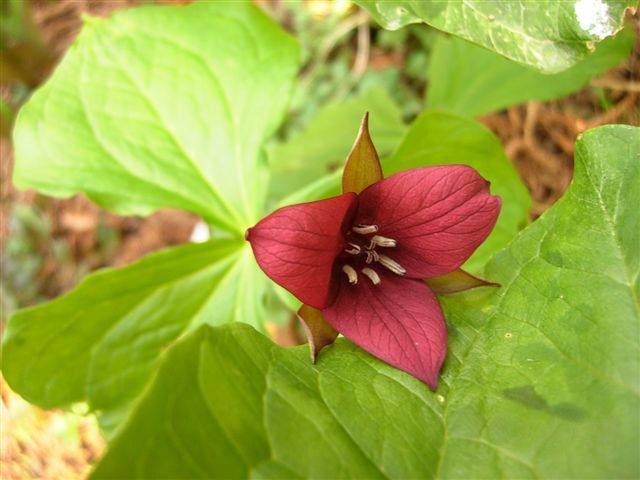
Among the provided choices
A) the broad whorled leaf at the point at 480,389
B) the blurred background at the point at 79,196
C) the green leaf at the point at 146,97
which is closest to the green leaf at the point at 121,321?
the green leaf at the point at 146,97

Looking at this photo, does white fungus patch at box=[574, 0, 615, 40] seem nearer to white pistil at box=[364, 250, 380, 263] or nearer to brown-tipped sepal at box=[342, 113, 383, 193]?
brown-tipped sepal at box=[342, 113, 383, 193]

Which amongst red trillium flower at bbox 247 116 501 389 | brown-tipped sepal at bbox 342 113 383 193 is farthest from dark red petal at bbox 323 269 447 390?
brown-tipped sepal at bbox 342 113 383 193

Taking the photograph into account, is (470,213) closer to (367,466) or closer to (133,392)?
(367,466)

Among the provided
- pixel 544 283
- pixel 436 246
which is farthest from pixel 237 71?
pixel 544 283

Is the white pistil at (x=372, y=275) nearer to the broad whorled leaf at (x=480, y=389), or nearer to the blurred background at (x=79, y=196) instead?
the broad whorled leaf at (x=480, y=389)

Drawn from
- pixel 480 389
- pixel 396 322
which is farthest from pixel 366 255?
pixel 480 389
